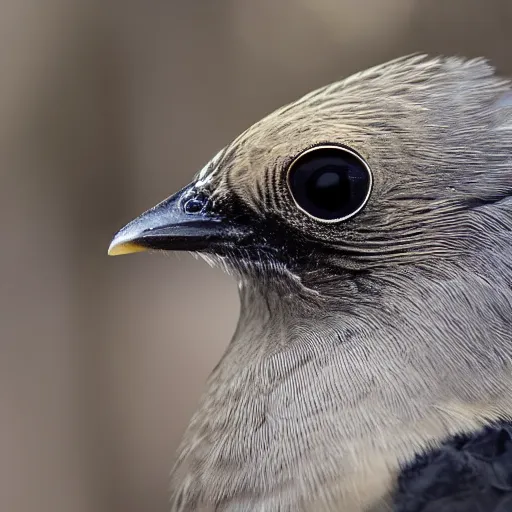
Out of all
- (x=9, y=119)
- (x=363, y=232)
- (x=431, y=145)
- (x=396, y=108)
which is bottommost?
(x=363, y=232)

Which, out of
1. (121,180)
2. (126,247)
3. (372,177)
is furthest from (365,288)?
(121,180)

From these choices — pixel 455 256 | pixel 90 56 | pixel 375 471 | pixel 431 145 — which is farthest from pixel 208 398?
pixel 90 56

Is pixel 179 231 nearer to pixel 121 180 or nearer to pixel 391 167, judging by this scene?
pixel 391 167

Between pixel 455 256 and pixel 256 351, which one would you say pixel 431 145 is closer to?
pixel 455 256

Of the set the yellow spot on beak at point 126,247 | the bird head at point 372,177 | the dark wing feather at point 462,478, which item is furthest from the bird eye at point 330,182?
the dark wing feather at point 462,478

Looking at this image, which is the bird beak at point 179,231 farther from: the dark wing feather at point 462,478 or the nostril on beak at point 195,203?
the dark wing feather at point 462,478

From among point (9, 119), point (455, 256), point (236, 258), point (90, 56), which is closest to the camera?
point (455, 256)
